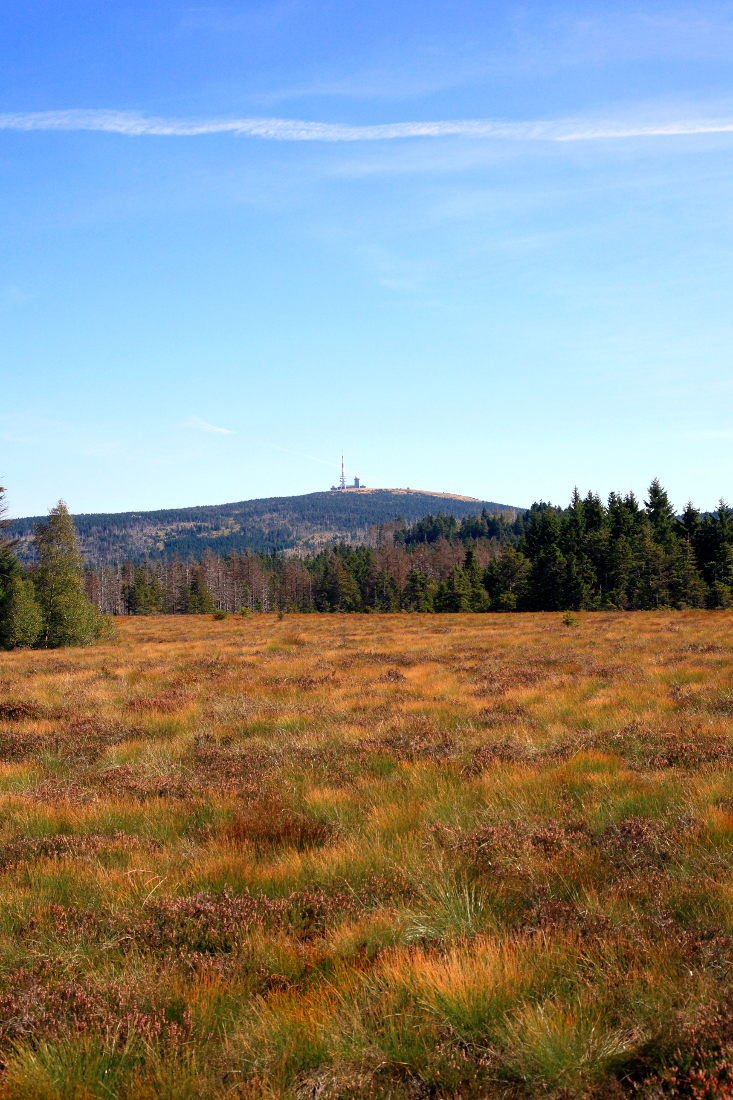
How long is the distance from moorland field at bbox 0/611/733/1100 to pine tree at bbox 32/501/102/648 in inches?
958

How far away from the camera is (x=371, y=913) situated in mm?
3709

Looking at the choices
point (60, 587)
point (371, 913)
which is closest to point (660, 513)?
point (60, 587)

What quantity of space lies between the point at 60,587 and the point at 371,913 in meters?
31.7

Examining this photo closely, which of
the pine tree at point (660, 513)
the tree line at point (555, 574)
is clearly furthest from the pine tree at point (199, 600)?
the pine tree at point (660, 513)

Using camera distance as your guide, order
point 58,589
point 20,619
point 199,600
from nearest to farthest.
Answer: point 20,619 → point 58,589 → point 199,600

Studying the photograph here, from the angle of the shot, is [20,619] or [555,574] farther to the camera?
[555,574]

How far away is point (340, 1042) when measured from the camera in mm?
2621

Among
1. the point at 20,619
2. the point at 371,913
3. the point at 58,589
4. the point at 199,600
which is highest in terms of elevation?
the point at 58,589

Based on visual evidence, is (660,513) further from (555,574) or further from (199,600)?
(199,600)

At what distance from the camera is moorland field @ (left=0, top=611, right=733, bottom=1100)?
2533 mm

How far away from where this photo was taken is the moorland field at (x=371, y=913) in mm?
2533

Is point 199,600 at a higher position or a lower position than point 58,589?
lower

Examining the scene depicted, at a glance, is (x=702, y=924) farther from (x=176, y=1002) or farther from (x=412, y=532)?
(x=412, y=532)

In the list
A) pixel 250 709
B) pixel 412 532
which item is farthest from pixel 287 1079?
pixel 412 532
